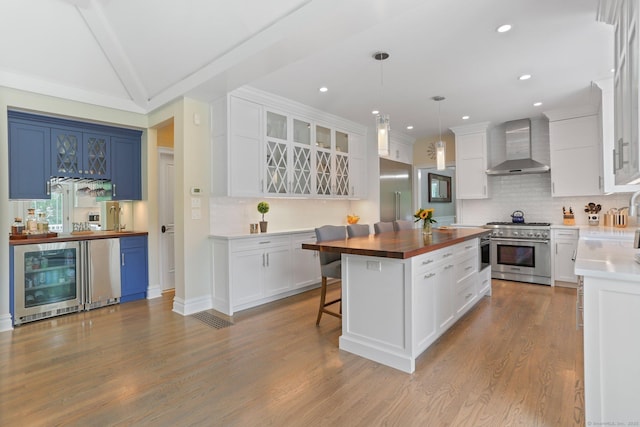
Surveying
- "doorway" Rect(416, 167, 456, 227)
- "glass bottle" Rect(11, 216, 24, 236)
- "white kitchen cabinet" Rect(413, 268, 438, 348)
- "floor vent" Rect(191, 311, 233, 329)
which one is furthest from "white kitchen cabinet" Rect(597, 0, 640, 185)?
"glass bottle" Rect(11, 216, 24, 236)

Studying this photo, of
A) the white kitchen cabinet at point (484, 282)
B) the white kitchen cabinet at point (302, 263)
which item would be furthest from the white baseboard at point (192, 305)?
the white kitchen cabinet at point (484, 282)

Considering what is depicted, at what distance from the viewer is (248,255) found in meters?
3.92

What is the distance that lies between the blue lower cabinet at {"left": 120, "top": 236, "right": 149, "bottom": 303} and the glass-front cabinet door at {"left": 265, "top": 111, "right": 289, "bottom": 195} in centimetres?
193

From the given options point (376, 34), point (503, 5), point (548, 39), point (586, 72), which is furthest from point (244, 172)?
point (586, 72)

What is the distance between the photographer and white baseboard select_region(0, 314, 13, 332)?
333 centimetres

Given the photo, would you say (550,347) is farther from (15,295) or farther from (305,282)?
(15,295)

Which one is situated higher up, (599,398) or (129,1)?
(129,1)

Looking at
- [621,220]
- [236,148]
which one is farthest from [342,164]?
[621,220]

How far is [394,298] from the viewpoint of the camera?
8.05ft

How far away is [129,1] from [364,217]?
4572mm

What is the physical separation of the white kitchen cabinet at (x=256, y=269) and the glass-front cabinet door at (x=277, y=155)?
664 millimetres

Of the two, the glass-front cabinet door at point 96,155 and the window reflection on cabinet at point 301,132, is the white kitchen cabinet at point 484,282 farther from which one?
the glass-front cabinet door at point 96,155

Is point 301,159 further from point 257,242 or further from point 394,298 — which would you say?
point 394,298

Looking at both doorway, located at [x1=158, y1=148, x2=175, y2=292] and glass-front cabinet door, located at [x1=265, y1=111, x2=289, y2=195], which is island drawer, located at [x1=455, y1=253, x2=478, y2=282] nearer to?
glass-front cabinet door, located at [x1=265, y1=111, x2=289, y2=195]
